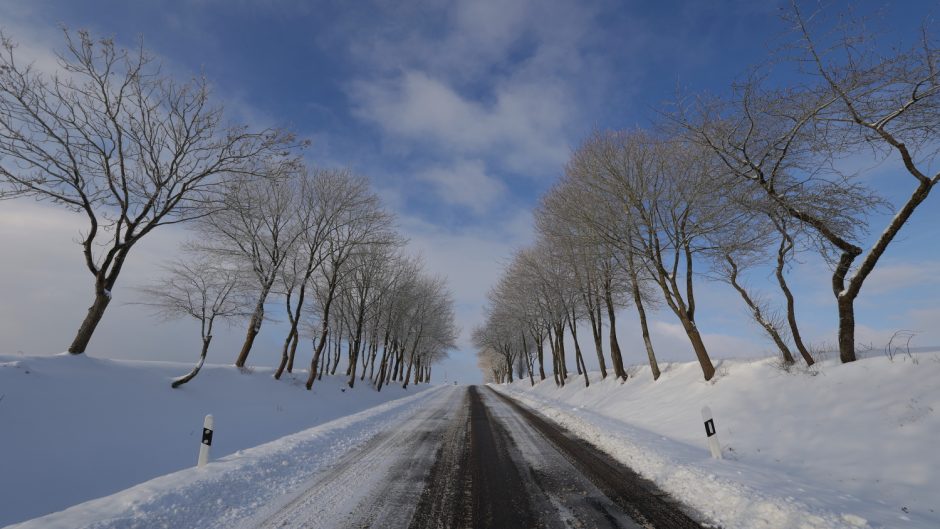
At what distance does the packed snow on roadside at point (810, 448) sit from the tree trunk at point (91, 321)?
14.0m

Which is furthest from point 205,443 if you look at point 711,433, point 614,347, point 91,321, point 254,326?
point 614,347

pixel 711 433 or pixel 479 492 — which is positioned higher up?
pixel 711 433

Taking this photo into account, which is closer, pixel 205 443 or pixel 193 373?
pixel 205 443

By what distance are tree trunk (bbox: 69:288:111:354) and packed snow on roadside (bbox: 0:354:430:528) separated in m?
0.35

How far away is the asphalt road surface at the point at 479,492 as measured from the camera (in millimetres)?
4316

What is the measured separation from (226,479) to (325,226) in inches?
657

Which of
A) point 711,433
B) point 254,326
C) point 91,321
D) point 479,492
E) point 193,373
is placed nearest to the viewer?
point 479,492

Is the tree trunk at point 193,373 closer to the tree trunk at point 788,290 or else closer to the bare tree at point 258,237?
the bare tree at point 258,237

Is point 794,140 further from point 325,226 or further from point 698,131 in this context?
point 325,226

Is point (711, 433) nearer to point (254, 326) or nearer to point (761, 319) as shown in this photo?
point (761, 319)

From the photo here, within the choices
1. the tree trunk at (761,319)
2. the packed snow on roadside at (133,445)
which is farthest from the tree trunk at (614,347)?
the packed snow on roadside at (133,445)

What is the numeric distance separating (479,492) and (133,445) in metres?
8.52

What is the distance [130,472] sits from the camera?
25.8ft

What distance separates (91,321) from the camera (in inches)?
431
